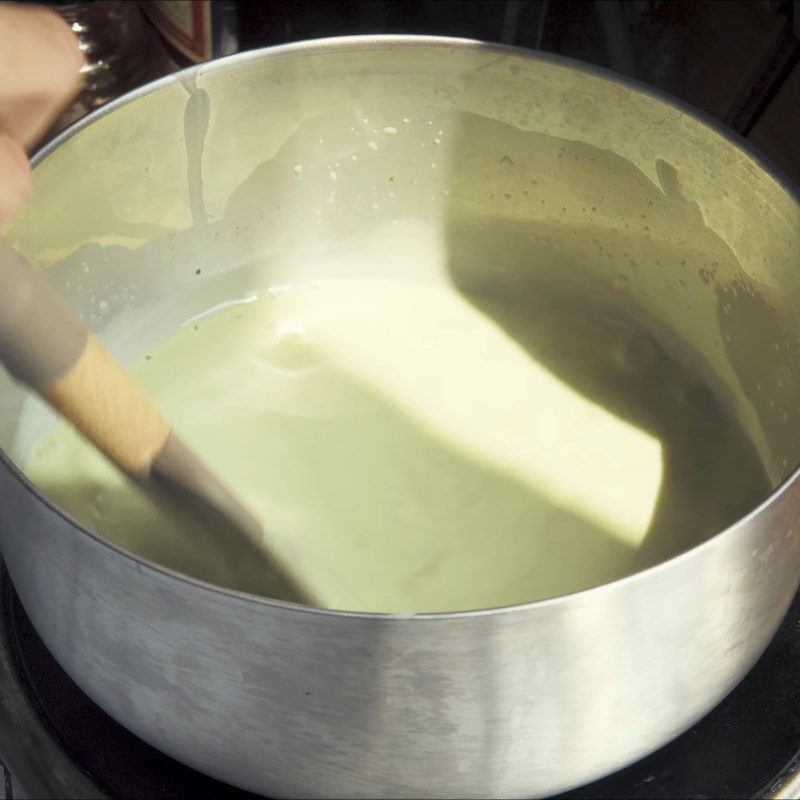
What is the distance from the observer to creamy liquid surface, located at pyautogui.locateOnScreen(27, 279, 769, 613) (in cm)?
68

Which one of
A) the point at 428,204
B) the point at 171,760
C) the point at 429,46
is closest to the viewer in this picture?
the point at 171,760

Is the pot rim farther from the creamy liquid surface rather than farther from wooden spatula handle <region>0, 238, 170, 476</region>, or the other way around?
the creamy liquid surface

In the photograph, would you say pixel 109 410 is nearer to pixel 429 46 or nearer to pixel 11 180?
pixel 11 180

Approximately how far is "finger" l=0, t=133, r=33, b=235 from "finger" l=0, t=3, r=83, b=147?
60 millimetres

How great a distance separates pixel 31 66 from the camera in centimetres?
62

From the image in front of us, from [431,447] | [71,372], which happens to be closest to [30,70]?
[71,372]

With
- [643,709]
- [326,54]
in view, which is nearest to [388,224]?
[326,54]

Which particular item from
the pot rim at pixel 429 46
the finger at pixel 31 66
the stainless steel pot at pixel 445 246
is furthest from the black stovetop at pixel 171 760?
the finger at pixel 31 66

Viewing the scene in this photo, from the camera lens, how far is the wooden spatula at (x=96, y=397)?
0.53 metres

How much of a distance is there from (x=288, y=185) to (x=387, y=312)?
0.42 ft

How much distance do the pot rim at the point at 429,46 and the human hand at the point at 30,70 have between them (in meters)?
0.02

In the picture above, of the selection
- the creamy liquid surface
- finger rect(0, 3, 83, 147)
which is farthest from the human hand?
the creamy liquid surface

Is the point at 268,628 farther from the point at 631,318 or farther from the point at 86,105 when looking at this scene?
the point at 86,105

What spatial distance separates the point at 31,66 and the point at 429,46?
274mm
